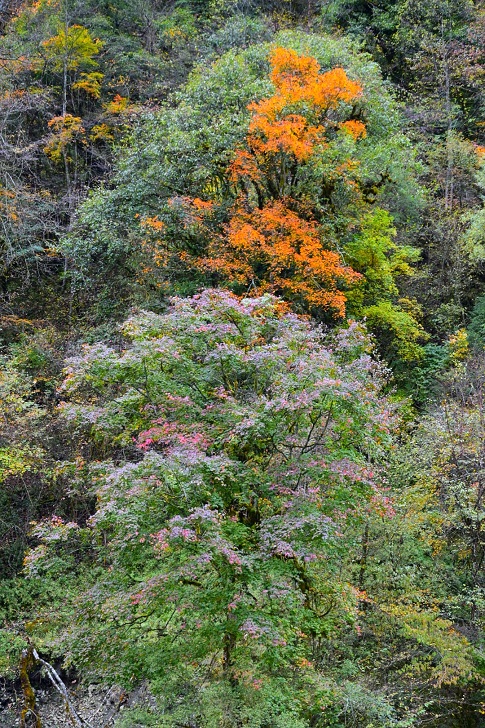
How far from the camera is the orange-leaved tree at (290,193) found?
11.8 meters

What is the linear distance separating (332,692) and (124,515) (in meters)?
3.11

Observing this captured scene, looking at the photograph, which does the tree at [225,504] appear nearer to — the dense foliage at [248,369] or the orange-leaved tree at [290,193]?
the dense foliage at [248,369]

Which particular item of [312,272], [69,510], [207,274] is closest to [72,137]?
[207,274]

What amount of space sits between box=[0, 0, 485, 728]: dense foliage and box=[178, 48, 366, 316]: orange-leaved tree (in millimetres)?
66

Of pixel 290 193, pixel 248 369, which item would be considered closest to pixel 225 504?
pixel 248 369

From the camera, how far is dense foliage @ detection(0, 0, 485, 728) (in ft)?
18.9

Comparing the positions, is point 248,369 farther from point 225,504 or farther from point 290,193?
point 290,193

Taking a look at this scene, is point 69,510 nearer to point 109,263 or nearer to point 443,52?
point 109,263

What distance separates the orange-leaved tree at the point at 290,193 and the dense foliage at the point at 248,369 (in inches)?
2.6

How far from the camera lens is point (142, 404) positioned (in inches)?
264

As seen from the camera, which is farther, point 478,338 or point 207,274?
point 478,338

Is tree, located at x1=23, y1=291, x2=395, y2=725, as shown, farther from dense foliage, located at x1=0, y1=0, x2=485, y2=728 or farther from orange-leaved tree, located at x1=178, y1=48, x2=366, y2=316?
orange-leaved tree, located at x1=178, y1=48, x2=366, y2=316

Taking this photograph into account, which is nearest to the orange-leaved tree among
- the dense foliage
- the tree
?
the dense foliage

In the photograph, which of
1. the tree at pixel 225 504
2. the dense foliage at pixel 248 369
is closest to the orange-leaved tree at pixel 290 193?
Result: the dense foliage at pixel 248 369
